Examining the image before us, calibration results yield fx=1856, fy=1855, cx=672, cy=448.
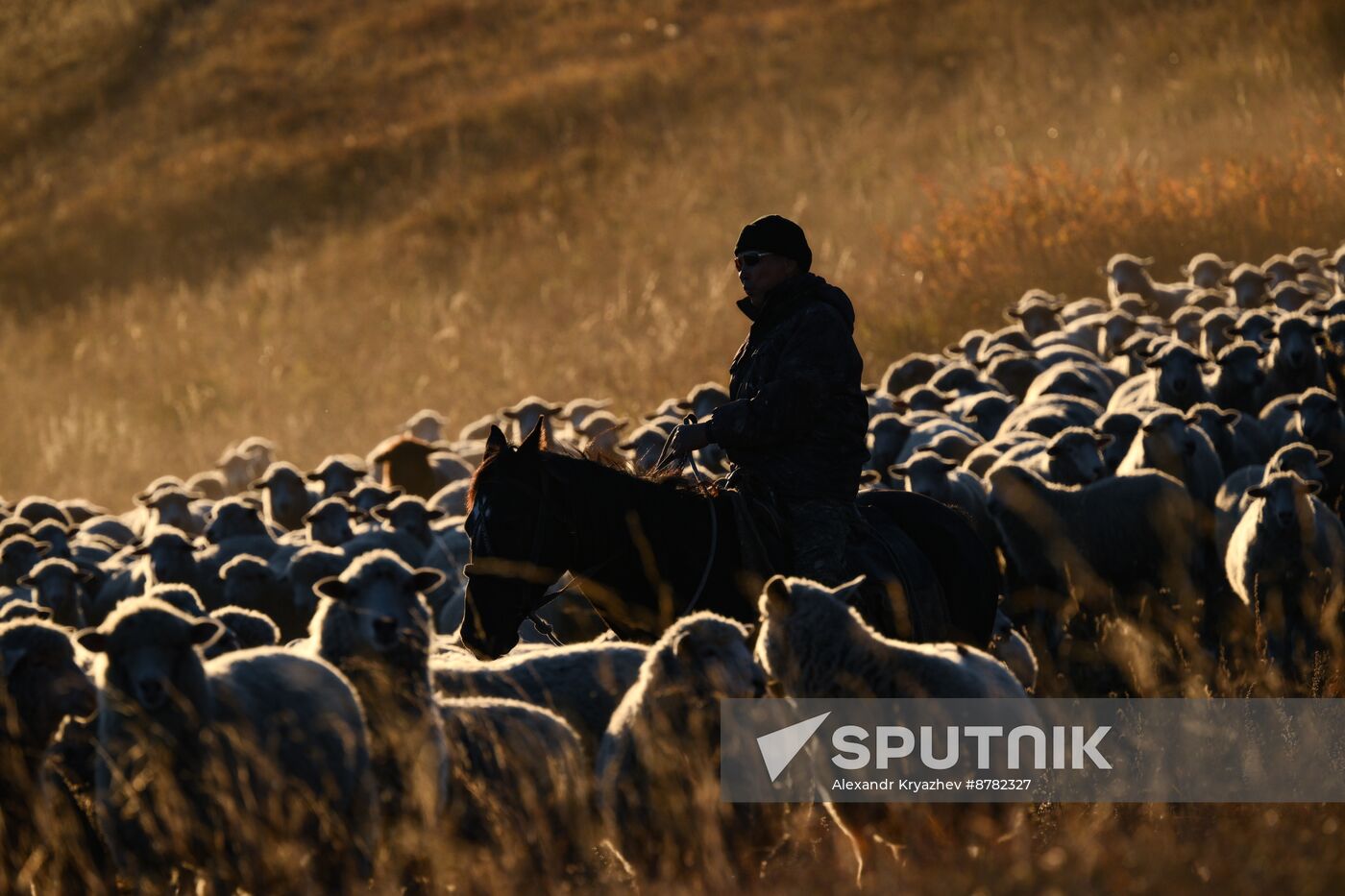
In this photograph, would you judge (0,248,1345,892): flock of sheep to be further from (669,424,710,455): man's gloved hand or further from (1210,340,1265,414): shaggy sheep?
(669,424,710,455): man's gloved hand

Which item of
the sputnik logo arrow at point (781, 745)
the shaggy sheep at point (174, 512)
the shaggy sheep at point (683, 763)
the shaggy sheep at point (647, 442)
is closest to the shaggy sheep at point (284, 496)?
the shaggy sheep at point (174, 512)

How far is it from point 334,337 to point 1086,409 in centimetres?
1928

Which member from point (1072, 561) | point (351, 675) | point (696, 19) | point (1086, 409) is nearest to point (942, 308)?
point (1086, 409)

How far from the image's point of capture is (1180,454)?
1288 cm

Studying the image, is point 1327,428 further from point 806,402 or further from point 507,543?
point 507,543

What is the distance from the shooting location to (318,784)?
6.34m

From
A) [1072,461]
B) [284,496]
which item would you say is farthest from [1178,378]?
[284,496]

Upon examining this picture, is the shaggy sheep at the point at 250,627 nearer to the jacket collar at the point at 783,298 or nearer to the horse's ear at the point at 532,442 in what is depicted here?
the horse's ear at the point at 532,442

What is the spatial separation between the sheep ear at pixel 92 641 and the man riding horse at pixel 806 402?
2472 millimetres

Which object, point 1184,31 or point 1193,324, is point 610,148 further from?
point 1193,324

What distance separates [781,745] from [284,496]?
1111 cm

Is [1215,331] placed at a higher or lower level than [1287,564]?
higher

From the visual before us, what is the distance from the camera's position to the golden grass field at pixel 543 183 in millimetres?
25234

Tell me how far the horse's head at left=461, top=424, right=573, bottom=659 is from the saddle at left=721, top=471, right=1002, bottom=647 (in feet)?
2.96
